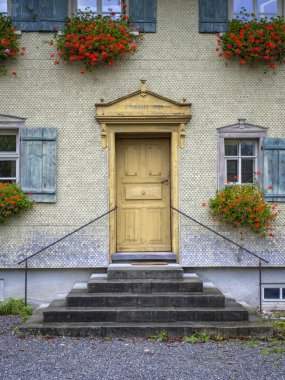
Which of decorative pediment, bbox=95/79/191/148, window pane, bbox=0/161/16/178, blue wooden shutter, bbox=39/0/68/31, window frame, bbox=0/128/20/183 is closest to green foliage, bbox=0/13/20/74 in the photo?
blue wooden shutter, bbox=39/0/68/31

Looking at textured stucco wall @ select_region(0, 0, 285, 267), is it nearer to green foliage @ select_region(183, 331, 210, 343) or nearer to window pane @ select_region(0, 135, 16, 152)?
window pane @ select_region(0, 135, 16, 152)

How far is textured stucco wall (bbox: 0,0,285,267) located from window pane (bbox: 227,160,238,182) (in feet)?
1.00

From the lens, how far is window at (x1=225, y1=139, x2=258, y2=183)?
8203 millimetres

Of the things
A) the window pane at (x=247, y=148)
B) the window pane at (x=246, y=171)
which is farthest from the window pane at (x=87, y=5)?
the window pane at (x=246, y=171)

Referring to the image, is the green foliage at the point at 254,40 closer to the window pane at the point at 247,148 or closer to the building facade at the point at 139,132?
the building facade at the point at 139,132

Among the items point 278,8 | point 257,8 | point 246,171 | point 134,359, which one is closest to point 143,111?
point 246,171

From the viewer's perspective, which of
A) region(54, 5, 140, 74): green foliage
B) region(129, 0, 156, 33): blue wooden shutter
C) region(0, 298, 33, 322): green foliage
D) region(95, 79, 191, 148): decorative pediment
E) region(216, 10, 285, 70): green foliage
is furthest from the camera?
region(129, 0, 156, 33): blue wooden shutter

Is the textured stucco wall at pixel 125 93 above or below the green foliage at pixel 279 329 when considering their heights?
above

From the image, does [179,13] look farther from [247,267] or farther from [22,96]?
[247,267]

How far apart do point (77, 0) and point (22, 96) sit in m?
1.85

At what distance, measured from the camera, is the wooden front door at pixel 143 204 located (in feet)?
27.3

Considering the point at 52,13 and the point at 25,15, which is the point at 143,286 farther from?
the point at 25,15

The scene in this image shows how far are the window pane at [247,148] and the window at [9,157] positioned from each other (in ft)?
12.0

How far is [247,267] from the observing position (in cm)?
800
